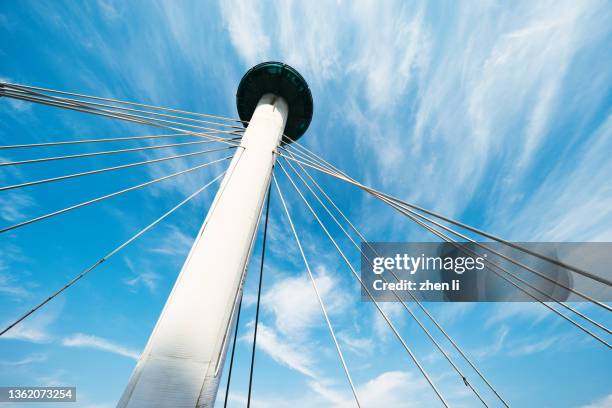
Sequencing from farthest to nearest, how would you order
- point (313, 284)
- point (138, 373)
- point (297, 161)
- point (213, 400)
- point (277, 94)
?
point (277, 94) → point (297, 161) → point (313, 284) → point (213, 400) → point (138, 373)

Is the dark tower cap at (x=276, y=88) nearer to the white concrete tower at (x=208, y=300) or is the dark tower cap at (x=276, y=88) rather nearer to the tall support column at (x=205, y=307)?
the white concrete tower at (x=208, y=300)

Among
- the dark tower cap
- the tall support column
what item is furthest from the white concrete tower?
the dark tower cap

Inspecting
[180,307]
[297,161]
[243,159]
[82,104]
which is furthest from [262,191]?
[82,104]

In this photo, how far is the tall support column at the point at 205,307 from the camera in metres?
3.33

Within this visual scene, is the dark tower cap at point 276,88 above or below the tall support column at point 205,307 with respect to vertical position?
above

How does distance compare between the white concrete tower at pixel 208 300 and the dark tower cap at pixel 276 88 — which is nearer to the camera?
the white concrete tower at pixel 208 300

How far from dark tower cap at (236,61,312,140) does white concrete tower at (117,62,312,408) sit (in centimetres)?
269

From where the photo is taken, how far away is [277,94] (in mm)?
8852

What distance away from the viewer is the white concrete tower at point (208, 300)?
3346 millimetres

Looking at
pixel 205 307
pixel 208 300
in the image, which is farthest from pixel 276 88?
pixel 205 307

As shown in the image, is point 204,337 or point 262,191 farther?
point 262,191

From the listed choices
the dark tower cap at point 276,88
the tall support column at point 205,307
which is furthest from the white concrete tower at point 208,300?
the dark tower cap at point 276,88

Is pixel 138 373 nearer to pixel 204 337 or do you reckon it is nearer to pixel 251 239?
pixel 204 337

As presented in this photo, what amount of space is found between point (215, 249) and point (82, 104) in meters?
5.12
